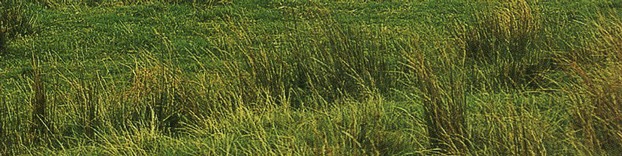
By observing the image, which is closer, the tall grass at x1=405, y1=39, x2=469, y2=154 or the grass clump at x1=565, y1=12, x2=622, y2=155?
the grass clump at x1=565, y1=12, x2=622, y2=155

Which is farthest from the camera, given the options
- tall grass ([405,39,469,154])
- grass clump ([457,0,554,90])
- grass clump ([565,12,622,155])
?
grass clump ([457,0,554,90])

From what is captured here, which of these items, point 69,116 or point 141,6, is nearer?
point 69,116

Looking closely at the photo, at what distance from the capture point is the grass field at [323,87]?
5656 millimetres

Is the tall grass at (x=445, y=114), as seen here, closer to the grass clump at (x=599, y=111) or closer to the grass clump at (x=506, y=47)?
the grass clump at (x=599, y=111)

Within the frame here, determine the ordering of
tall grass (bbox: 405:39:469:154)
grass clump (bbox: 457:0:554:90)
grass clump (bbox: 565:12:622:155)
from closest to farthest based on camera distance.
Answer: grass clump (bbox: 565:12:622:155), tall grass (bbox: 405:39:469:154), grass clump (bbox: 457:0:554:90)

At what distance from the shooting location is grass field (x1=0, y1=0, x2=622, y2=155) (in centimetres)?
566

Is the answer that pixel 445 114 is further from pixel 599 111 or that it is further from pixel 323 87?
pixel 323 87

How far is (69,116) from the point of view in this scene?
269 inches

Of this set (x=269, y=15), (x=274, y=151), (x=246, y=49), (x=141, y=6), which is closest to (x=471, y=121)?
(x=274, y=151)

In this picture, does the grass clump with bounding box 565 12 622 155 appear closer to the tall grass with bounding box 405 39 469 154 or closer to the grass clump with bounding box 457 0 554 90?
the tall grass with bounding box 405 39 469 154

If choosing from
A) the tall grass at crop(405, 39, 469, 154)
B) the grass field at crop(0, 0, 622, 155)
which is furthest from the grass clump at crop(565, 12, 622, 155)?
the tall grass at crop(405, 39, 469, 154)

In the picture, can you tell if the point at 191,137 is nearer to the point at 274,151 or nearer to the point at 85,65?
the point at 274,151

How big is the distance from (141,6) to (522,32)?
4.37m

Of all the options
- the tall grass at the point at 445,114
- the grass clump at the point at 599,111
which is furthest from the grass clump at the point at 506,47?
the tall grass at the point at 445,114
